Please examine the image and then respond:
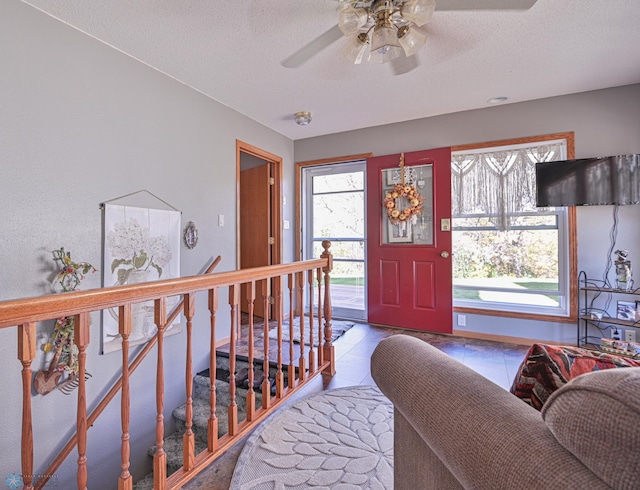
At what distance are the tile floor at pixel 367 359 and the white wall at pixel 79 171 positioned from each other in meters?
1.10

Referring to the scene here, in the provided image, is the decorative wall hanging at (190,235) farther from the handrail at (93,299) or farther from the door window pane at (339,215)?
the door window pane at (339,215)

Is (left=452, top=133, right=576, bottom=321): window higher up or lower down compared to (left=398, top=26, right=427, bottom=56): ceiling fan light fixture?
lower down

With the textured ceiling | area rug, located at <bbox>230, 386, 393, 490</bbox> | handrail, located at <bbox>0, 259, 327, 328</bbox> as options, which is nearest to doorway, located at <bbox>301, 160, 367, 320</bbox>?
the textured ceiling

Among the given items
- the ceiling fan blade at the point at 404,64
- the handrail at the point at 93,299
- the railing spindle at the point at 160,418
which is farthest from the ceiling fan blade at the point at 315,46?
the railing spindle at the point at 160,418

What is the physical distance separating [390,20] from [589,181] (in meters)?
2.44

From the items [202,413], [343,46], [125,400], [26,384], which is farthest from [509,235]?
[26,384]

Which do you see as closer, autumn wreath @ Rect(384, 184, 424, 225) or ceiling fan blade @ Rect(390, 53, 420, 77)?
ceiling fan blade @ Rect(390, 53, 420, 77)

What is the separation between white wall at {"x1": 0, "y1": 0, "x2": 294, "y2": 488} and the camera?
5.69 feet

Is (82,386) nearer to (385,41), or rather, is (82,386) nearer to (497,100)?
(385,41)

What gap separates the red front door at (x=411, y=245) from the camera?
11.5ft

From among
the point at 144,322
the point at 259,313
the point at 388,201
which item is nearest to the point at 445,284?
the point at 388,201

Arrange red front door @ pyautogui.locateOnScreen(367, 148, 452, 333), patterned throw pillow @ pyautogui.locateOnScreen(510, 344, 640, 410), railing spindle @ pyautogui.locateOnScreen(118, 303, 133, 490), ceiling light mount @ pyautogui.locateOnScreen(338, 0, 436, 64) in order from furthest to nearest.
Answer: red front door @ pyautogui.locateOnScreen(367, 148, 452, 333), ceiling light mount @ pyautogui.locateOnScreen(338, 0, 436, 64), railing spindle @ pyautogui.locateOnScreen(118, 303, 133, 490), patterned throw pillow @ pyautogui.locateOnScreen(510, 344, 640, 410)

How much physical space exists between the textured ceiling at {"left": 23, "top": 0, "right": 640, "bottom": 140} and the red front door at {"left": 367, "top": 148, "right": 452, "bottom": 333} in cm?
72

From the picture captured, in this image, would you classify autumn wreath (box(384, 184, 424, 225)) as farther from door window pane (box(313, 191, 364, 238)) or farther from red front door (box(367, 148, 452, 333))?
door window pane (box(313, 191, 364, 238))
